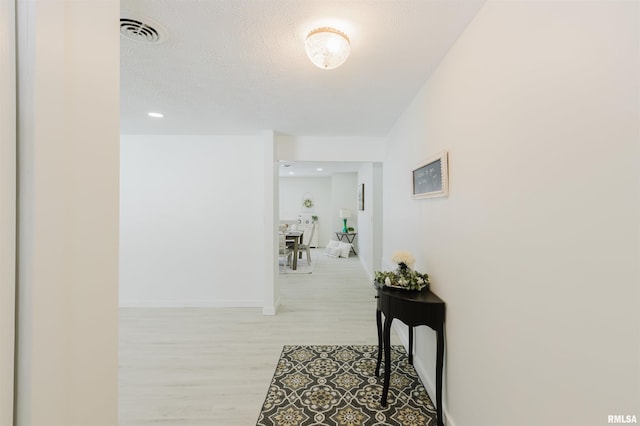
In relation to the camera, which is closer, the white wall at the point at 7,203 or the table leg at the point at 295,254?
the white wall at the point at 7,203

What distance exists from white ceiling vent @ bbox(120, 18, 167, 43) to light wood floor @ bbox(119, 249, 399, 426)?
2343 millimetres

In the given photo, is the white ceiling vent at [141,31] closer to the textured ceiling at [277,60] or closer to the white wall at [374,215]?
the textured ceiling at [277,60]

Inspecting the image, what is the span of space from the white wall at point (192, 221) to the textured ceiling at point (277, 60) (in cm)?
69

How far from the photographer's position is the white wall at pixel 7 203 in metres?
0.61

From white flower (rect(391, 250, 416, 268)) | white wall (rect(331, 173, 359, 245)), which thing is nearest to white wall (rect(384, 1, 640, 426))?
white flower (rect(391, 250, 416, 268))

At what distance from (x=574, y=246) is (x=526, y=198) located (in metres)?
0.24

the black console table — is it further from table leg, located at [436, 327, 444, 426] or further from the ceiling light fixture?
the ceiling light fixture

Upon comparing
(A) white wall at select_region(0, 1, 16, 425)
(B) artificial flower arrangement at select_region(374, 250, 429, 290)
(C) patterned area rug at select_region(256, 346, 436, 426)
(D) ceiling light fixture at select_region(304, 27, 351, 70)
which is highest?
(D) ceiling light fixture at select_region(304, 27, 351, 70)

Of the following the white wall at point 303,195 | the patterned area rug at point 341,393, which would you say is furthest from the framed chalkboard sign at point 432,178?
the white wall at point 303,195

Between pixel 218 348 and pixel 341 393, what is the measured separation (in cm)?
131

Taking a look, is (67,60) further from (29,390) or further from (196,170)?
(196,170)

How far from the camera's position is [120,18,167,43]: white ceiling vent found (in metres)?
1.36

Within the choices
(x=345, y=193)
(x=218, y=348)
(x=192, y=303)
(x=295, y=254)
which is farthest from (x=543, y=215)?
(x=345, y=193)

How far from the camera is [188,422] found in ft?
5.50
